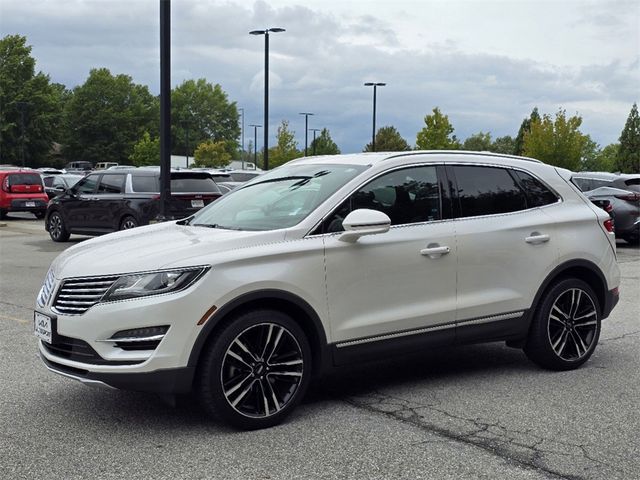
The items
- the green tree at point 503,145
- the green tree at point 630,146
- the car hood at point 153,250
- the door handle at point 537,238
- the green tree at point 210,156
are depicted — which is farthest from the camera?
the green tree at point 503,145

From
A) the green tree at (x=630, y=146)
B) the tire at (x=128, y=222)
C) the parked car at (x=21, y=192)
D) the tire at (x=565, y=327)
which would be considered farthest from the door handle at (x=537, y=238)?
the green tree at (x=630, y=146)

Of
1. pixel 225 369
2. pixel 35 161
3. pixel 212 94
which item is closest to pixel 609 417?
pixel 225 369

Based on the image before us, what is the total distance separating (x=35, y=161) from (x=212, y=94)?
57964mm

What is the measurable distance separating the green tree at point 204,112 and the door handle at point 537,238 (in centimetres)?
13194

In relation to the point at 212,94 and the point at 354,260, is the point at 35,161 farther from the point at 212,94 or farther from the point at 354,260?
the point at 354,260

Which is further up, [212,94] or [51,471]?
[212,94]

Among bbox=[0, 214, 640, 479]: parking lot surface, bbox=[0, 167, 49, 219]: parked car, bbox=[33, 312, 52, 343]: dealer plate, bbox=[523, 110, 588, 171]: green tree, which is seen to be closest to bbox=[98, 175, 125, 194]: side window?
bbox=[0, 167, 49, 219]: parked car

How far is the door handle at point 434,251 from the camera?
5406mm

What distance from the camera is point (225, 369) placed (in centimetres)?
465

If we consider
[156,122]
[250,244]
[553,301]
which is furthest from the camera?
[156,122]

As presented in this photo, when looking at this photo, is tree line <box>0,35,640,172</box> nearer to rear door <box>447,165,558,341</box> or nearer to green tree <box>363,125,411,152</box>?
green tree <box>363,125,411,152</box>

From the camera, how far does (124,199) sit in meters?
17.3

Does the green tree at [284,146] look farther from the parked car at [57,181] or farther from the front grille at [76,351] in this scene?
the front grille at [76,351]

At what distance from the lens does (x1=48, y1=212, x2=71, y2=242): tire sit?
18.7 metres
